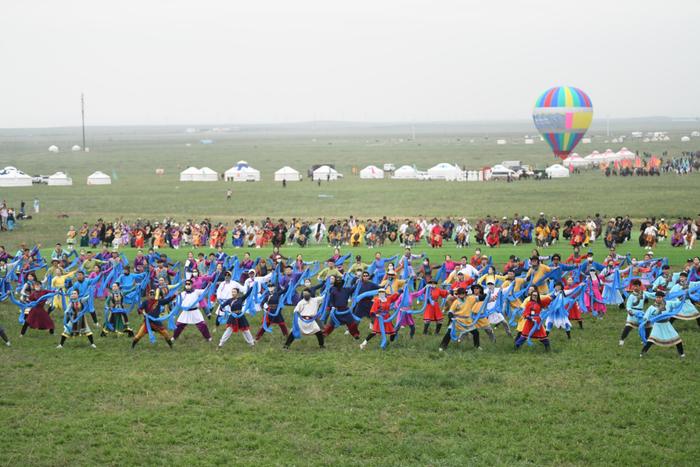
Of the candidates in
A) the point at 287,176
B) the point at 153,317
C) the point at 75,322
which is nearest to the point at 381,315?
the point at 153,317

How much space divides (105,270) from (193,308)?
5.97m

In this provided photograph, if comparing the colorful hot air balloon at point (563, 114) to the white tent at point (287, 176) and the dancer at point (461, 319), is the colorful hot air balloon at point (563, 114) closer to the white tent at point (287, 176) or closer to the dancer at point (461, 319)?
the white tent at point (287, 176)

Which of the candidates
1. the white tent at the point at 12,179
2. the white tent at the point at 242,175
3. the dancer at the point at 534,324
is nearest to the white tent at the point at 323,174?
the white tent at the point at 242,175

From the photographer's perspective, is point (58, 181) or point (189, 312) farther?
point (58, 181)

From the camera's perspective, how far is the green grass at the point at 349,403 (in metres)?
12.8

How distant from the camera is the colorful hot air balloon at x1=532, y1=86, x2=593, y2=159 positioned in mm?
76188

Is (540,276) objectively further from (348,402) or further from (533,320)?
(348,402)

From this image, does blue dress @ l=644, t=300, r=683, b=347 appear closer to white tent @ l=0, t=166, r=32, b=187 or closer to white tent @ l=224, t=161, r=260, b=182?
white tent @ l=0, t=166, r=32, b=187

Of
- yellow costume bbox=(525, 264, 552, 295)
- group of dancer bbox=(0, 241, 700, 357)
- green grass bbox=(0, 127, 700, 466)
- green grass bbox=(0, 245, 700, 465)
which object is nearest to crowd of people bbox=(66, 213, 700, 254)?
group of dancer bbox=(0, 241, 700, 357)

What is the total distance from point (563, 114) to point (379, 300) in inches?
2418

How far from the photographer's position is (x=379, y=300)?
1898 centimetres

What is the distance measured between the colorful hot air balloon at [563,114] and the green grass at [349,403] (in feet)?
193

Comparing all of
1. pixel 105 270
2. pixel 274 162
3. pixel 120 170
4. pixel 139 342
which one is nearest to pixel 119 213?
pixel 105 270

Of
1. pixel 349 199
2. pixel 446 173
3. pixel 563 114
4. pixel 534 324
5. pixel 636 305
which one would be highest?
pixel 563 114
